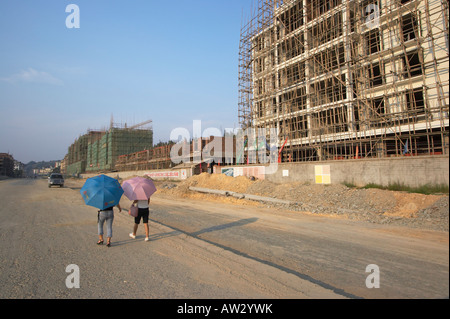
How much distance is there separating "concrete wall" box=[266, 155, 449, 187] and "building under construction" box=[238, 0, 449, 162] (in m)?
2.91

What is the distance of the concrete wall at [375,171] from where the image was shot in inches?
475

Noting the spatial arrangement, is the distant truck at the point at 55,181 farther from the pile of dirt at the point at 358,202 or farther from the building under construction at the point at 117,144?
the building under construction at the point at 117,144

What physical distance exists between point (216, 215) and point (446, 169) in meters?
10.3

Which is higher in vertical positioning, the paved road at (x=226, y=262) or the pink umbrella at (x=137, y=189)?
the pink umbrella at (x=137, y=189)

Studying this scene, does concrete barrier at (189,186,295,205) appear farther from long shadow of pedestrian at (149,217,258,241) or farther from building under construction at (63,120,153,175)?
building under construction at (63,120,153,175)

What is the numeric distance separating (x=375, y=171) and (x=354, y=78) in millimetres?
12301

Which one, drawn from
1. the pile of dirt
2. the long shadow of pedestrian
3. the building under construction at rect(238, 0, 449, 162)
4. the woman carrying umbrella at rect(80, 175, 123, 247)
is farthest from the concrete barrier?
the woman carrying umbrella at rect(80, 175, 123, 247)

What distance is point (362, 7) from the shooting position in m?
23.4

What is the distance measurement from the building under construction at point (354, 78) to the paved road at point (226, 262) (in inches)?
447

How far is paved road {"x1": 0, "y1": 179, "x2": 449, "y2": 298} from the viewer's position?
388 cm

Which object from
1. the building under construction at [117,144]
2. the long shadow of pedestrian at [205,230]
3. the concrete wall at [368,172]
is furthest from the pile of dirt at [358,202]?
the building under construction at [117,144]

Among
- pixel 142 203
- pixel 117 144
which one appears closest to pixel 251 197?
pixel 142 203

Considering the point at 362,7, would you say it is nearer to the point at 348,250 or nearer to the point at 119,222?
the point at 348,250
